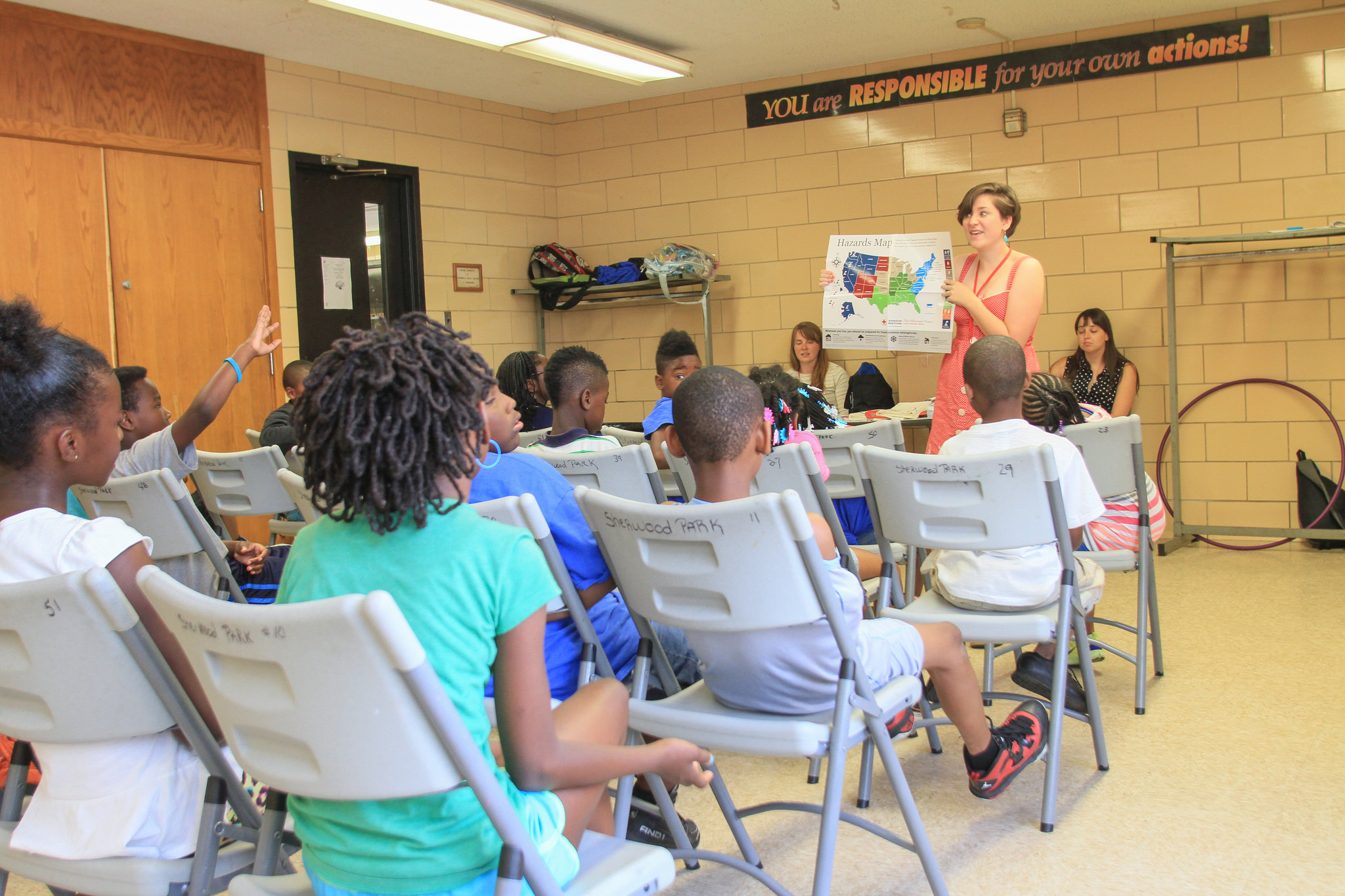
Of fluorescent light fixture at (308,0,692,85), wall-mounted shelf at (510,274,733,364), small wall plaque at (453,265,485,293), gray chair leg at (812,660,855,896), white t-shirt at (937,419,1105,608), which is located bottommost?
gray chair leg at (812,660,855,896)

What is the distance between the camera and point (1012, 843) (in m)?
2.09

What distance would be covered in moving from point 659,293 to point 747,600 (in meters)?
5.52

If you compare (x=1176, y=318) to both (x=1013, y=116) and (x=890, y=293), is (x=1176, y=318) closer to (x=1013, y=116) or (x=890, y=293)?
(x=1013, y=116)

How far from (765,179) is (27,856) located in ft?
19.4

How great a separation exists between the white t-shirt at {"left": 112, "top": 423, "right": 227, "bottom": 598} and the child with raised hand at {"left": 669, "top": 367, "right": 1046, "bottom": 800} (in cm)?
148

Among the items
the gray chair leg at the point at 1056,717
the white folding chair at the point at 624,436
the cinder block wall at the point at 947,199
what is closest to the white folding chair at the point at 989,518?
the gray chair leg at the point at 1056,717

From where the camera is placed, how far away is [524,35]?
5180 millimetres

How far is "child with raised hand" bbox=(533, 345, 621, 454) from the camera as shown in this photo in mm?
2980

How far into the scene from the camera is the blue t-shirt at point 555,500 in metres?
1.77

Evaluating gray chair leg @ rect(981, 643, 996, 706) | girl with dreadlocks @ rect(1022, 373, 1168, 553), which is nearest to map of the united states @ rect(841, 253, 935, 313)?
girl with dreadlocks @ rect(1022, 373, 1168, 553)

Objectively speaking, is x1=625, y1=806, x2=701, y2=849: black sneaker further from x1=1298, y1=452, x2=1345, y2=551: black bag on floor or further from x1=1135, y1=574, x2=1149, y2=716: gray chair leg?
x1=1298, y1=452, x2=1345, y2=551: black bag on floor

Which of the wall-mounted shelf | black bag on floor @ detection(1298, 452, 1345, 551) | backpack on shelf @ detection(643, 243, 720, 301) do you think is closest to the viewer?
black bag on floor @ detection(1298, 452, 1345, 551)

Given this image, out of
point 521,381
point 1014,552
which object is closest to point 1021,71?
point 521,381

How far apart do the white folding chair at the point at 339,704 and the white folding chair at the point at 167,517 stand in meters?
1.47
